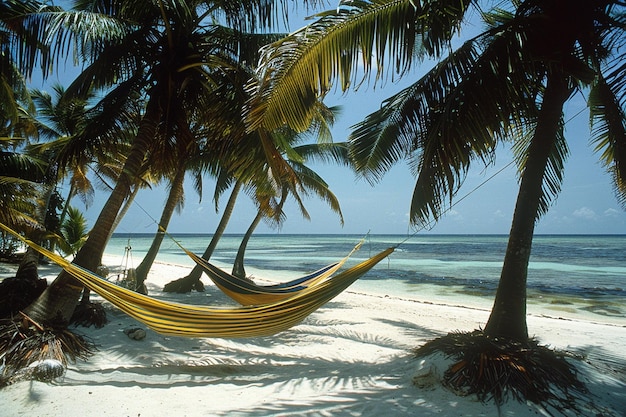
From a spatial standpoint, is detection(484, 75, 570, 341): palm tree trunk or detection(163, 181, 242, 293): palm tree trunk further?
detection(163, 181, 242, 293): palm tree trunk

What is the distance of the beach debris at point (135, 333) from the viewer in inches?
108

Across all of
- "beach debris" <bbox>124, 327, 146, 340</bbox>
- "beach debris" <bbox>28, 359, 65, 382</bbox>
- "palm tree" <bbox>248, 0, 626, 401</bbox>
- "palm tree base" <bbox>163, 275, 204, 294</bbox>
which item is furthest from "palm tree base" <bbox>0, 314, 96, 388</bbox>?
"palm tree base" <bbox>163, 275, 204, 294</bbox>

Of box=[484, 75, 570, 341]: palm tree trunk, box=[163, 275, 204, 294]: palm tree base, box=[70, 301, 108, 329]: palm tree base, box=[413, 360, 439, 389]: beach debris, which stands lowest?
box=[163, 275, 204, 294]: palm tree base

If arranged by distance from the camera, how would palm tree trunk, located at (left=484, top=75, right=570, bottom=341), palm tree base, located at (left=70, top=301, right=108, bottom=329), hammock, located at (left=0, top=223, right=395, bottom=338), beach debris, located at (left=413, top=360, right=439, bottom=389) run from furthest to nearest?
palm tree base, located at (left=70, top=301, right=108, bottom=329) < palm tree trunk, located at (left=484, top=75, right=570, bottom=341) < beach debris, located at (left=413, top=360, right=439, bottom=389) < hammock, located at (left=0, top=223, right=395, bottom=338)

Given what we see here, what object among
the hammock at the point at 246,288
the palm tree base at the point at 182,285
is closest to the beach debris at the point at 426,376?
the hammock at the point at 246,288

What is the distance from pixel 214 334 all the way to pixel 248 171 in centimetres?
167

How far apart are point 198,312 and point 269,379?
0.69 m

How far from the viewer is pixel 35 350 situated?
2.05m

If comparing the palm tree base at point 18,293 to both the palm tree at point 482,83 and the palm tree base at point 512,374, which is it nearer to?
the palm tree at point 482,83

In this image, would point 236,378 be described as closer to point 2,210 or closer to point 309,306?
point 309,306

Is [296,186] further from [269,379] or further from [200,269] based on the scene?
[269,379]

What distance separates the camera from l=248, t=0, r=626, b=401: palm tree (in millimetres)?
1850

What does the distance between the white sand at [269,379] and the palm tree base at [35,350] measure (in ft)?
0.22

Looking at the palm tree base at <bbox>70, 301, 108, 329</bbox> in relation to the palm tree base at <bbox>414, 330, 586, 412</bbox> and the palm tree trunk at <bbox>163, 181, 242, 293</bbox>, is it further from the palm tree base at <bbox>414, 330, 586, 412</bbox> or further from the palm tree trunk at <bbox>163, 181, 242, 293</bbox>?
the palm tree base at <bbox>414, 330, 586, 412</bbox>
